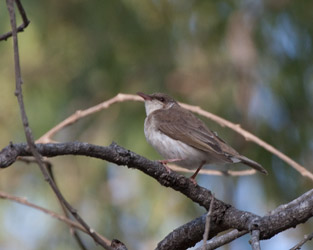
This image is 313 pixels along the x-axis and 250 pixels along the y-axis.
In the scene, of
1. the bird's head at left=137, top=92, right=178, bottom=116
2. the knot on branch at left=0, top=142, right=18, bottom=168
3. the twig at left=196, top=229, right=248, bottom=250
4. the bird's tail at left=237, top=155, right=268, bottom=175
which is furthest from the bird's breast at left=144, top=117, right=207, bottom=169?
the knot on branch at left=0, top=142, right=18, bottom=168

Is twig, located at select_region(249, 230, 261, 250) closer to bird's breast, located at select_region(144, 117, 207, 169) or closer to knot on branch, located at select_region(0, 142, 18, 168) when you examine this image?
knot on branch, located at select_region(0, 142, 18, 168)

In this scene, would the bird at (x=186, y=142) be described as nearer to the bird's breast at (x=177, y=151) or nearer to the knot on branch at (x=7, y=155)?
the bird's breast at (x=177, y=151)

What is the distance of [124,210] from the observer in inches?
277

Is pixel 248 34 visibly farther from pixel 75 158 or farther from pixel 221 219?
pixel 221 219

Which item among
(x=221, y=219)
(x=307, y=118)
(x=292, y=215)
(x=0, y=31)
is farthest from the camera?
(x=307, y=118)

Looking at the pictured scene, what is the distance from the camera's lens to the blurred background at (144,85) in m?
6.86

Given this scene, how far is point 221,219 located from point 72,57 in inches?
162

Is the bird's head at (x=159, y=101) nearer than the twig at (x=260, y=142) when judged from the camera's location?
No

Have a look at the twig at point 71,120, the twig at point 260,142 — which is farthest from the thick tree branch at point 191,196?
the twig at point 71,120

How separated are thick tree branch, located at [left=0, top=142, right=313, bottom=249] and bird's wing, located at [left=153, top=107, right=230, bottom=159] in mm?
1413

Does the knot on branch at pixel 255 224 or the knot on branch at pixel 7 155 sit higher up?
the knot on branch at pixel 7 155

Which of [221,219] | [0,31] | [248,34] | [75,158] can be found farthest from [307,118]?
[221,219]

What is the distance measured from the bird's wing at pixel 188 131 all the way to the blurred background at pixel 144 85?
2.79 ft

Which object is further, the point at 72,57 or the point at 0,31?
the point at 72,57
